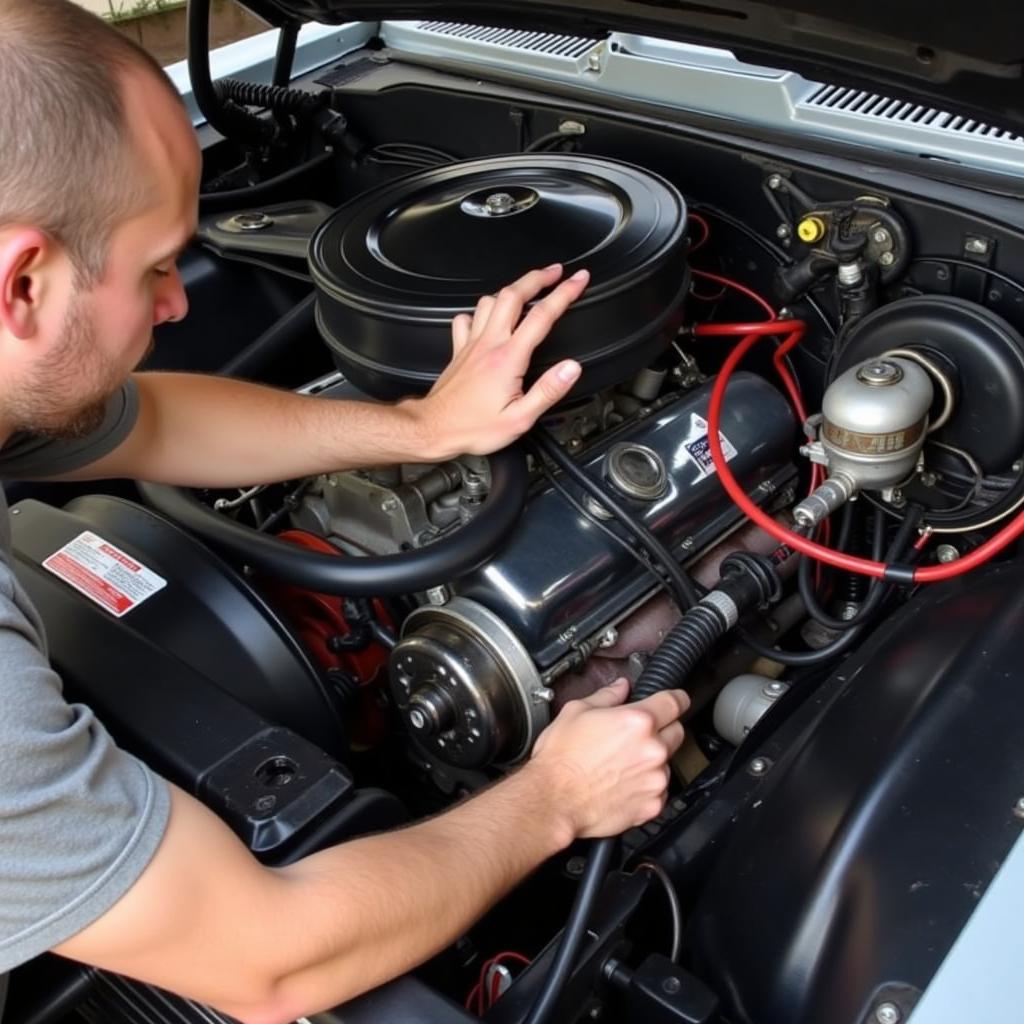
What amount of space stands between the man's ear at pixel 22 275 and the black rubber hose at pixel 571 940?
570 millimetres

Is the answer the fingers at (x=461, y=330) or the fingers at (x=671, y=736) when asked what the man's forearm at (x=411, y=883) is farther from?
the fingers at (x=461, y=330)

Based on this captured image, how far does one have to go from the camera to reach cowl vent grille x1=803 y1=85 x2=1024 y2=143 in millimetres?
1329

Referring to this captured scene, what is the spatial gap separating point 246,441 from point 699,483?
498 millimetres

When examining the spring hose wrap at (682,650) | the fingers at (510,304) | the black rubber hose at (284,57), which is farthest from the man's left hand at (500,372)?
the black rubber hose at (284,57)

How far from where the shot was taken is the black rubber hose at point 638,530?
1.12 metres

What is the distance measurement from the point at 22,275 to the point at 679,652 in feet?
2.07

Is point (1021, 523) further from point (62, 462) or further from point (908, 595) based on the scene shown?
point (62, 462)

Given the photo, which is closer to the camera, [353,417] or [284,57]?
[353,417]

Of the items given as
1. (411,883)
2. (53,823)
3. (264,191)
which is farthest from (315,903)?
(264,191)

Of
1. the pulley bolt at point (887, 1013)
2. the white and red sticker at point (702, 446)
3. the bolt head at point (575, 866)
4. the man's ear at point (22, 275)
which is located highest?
the man's ear at point (22, 275)

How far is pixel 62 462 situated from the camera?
3.80ft

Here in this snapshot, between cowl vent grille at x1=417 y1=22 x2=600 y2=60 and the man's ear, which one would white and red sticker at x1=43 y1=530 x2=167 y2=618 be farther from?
cowl vent grille at x1=417 y1=22 x2=600 y2=60

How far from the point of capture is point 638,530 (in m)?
1.12

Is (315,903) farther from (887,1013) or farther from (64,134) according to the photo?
(64,134)
